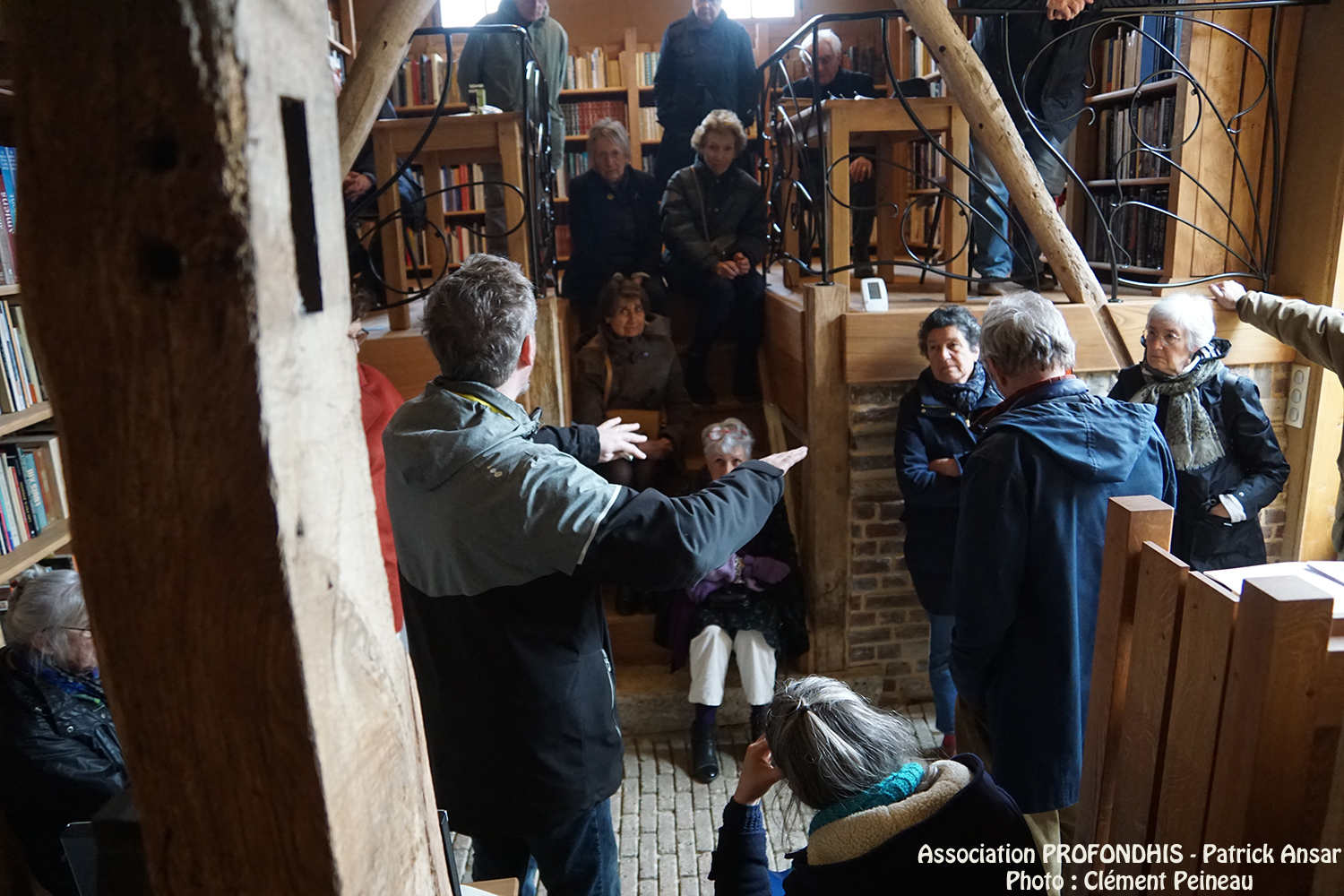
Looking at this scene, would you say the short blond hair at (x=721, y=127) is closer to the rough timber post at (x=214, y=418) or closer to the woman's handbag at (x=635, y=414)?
the woman's handbag at (x=635, y=414)

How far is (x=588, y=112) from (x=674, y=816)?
4999mm

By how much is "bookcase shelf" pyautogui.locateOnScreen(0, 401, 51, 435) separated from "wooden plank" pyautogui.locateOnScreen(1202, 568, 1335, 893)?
2663mm

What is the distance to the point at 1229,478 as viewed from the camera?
2.46 meters

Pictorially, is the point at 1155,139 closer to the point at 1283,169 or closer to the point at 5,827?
the point at 1283,169

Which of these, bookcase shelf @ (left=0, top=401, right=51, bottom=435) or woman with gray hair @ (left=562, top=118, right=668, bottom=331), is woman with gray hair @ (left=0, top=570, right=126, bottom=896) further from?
woman with gray hair @ (left=562, top=118, right=668, bottom=331)

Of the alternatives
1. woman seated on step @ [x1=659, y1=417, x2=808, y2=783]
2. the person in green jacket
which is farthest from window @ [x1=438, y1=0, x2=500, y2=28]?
the person in green jacket

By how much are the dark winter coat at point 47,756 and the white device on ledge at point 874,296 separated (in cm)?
240

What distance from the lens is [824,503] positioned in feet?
10.4

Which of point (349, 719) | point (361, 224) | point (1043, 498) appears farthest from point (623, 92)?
point (349, 719)

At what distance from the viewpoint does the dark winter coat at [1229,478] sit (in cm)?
242

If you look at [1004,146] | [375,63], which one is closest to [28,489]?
[375,63]

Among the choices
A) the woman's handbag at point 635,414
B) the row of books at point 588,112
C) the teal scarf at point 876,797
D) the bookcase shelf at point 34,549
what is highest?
the row of books at point 588,112

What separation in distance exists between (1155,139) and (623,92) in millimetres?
3536

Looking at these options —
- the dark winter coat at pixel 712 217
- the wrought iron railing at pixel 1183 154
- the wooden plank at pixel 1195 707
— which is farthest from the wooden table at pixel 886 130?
the wooden plank at pixel 1195 707
